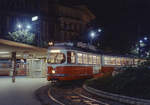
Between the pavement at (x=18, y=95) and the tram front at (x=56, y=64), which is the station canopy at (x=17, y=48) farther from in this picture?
the pavement at (x=18, y=95)

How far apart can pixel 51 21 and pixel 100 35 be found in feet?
49.8

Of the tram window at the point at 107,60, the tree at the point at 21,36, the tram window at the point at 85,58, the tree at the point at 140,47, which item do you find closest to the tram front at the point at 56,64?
the tram window at the point at 85,58

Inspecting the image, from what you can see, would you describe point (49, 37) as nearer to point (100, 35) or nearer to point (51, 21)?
point (51, 21)

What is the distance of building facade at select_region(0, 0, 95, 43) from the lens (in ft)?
142

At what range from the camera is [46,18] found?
47531 millimetres

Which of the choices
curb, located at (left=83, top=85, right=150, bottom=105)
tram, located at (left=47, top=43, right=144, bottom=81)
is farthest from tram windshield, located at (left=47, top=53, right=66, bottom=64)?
curb, located at (left=83, top=85, right=150, bottom=105)

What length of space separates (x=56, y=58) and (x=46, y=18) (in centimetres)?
3019

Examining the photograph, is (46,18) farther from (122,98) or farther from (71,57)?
(122,98)

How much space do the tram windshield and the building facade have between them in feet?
71.8

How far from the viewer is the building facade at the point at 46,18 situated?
4316cm

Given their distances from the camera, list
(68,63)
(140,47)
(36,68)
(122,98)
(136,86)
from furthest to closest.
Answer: (140,47), (36,68), (68,63), (136,86), (122,98)

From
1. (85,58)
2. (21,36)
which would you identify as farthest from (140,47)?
(85,58)

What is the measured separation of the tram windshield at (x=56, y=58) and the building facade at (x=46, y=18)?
71.8 ft

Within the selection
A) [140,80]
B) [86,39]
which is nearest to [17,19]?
[86,39]
